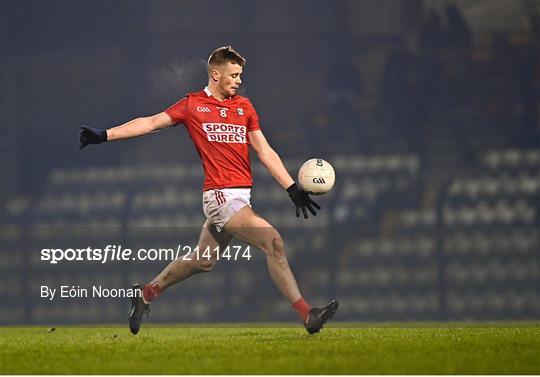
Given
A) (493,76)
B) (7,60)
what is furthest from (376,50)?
(7,60)

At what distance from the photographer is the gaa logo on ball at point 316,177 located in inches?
392

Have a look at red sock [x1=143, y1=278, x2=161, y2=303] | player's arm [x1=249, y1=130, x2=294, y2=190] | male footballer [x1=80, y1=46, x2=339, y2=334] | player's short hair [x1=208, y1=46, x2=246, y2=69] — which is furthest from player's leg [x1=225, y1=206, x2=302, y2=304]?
player's short hair [x1=208, y1=46, x2=246, y2=69]

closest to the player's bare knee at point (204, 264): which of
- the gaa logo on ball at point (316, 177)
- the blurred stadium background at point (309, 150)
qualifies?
the gaa logo on ball at point (316, 177)

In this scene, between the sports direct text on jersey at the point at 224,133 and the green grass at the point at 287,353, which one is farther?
the sports direct text on jersey at the point at 224,133

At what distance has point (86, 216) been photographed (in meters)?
14.2

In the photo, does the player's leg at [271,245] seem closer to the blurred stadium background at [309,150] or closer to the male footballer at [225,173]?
the male footballer at [225,173]

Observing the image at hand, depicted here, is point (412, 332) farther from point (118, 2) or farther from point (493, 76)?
point (118, 2)

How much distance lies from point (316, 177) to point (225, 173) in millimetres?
804
